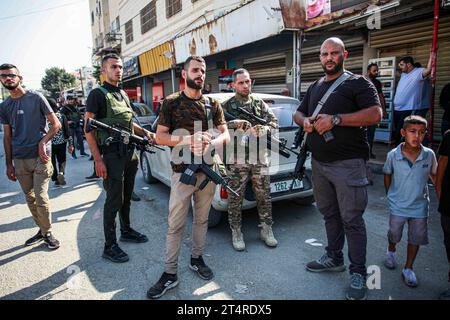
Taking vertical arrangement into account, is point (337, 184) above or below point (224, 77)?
below

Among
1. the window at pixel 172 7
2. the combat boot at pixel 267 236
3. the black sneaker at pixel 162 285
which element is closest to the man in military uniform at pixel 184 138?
the black sneaker at pixel 162 285

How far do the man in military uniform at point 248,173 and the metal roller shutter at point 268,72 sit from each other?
7414 mm

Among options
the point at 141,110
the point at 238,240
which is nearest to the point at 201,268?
the point at 238,240

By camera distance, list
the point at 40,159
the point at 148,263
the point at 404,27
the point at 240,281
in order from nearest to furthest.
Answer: the point at 240,281, the point at 148,263, the point at 40,159, the point at 404,27

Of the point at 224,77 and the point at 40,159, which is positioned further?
the point at 224,77

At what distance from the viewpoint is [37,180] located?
3588 millimetres

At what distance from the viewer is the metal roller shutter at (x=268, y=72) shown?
34.9 ft

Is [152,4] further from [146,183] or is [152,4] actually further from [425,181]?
[425,181]

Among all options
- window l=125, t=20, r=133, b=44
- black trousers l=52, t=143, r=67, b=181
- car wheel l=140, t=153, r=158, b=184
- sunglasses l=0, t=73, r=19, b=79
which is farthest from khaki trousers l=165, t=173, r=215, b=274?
window l=125, t=20, r=133, b=44

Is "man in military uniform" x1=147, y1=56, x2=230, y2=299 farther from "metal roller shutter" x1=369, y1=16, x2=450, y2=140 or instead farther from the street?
"metal roller shutter" x1=369, y1=16, x2=450, y2=140

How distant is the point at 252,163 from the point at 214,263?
111 centimetres

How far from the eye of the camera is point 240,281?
2.90m
